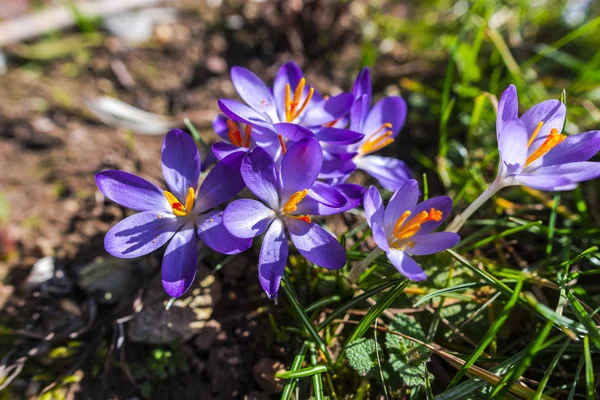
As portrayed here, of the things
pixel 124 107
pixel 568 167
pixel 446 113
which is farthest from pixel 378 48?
pixel 568 167

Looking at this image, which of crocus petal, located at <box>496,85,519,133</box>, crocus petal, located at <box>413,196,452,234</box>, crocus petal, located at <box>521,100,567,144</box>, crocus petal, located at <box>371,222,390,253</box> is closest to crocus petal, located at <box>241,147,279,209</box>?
A: crocus petal, located at <box>371,222,390,253</box>

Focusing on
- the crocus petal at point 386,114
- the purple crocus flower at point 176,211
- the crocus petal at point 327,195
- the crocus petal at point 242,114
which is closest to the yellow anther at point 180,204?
the purple crocus flower at point 176,211

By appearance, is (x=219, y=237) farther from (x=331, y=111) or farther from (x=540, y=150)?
(x=540, y=150)

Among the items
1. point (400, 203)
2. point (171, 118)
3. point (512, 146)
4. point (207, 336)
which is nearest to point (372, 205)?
point (400, 203)

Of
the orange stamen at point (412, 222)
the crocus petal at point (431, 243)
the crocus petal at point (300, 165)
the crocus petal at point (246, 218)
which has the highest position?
the crocus petal at point (300, 165)

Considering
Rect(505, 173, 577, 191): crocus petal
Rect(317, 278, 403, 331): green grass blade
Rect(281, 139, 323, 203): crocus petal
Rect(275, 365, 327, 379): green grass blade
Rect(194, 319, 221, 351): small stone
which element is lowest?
Rect(194, 319, 221, 351): small stone

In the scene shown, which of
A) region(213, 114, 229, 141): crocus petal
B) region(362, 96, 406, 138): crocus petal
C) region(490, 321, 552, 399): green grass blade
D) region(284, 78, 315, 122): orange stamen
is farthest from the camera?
region(362, 96, 406, 138): crocus petal

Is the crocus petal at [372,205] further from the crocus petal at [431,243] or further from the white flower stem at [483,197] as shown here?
the white flower stem at [483,197]

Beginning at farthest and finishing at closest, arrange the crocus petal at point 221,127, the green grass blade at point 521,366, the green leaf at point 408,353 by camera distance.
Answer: the crocus petal at point 221,127 → the green leaf at point 408,353 → the green grass blade at point 521,366

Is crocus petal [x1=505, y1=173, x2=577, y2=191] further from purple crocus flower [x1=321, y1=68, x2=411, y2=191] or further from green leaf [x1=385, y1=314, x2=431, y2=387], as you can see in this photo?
green leaf [x1=385, y1=314, x2=431, y2=387]
